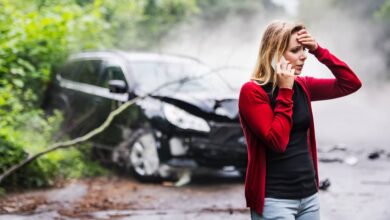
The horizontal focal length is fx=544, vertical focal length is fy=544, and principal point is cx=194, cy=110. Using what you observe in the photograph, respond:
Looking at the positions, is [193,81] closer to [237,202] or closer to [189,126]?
[189,126]

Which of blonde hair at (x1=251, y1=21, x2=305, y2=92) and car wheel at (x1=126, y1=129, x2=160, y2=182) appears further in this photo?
car wheel at (x1=126, y1=129, x2=160, y2=182)

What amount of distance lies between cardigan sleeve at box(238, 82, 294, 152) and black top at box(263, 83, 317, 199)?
76 millimetres

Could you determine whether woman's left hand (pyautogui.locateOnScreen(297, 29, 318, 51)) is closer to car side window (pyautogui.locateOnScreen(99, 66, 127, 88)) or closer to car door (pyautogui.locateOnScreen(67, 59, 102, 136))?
car side window (pyautogui.locateOnScreen(99, 66, 127, 88))

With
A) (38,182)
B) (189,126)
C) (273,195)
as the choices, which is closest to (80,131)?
(38,182)

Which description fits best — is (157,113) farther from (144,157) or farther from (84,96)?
(84,96)

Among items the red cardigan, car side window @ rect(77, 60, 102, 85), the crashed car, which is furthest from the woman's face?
car side window @ rect(77, 60, 102, 85)

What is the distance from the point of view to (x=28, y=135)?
846 cm

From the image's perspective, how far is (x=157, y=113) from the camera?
7.36 metres

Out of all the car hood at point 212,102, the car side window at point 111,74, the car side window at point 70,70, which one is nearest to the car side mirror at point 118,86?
the car side window at point 111,74

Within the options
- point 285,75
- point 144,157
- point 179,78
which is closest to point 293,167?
point 285,75

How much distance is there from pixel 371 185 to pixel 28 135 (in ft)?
16.8

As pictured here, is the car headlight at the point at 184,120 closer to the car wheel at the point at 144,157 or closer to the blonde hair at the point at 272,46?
the car wheel at the point at 144,157

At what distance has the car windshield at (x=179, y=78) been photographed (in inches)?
312

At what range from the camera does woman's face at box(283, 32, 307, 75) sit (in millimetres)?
2760
